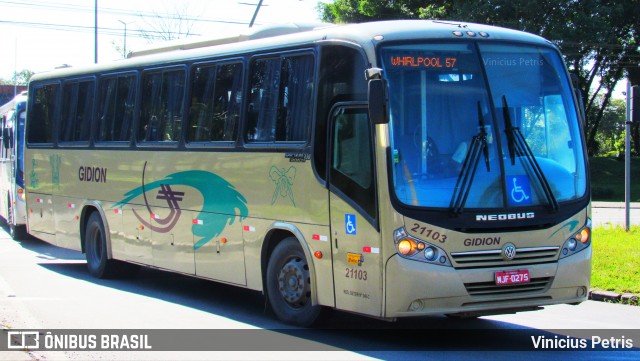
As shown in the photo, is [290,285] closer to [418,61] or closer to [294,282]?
[294,282]

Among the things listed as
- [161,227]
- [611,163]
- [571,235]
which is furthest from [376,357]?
[611,163]

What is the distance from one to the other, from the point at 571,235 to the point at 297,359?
312cm

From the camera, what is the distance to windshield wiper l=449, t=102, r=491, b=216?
8.67 m

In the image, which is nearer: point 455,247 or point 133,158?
point 455,247

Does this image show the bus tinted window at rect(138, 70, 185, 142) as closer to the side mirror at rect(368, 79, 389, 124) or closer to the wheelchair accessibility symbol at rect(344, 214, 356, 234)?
the wheelchair accessibility symbol at rect(344, 214, 356, 234)

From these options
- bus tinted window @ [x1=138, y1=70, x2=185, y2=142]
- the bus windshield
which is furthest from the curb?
bus tinted window @ [x1=138, y1=70, x2=185, y2=142]

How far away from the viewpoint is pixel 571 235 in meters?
9.24

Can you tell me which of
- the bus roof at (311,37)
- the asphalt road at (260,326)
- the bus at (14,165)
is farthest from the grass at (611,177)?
the bus roof at (311,37)

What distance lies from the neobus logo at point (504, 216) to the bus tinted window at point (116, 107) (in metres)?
7.38

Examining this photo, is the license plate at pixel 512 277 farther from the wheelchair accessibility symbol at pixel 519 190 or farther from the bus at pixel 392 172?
the wheelchair accessibility symbol at pixel 519 190

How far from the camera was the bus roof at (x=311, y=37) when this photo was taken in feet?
30.2

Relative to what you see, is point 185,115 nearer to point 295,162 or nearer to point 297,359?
point 295,162

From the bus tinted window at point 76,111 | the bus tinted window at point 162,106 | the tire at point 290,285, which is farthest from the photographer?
the bus tinted window at point 76,111

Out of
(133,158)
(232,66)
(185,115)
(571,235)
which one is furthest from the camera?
(133,158)
